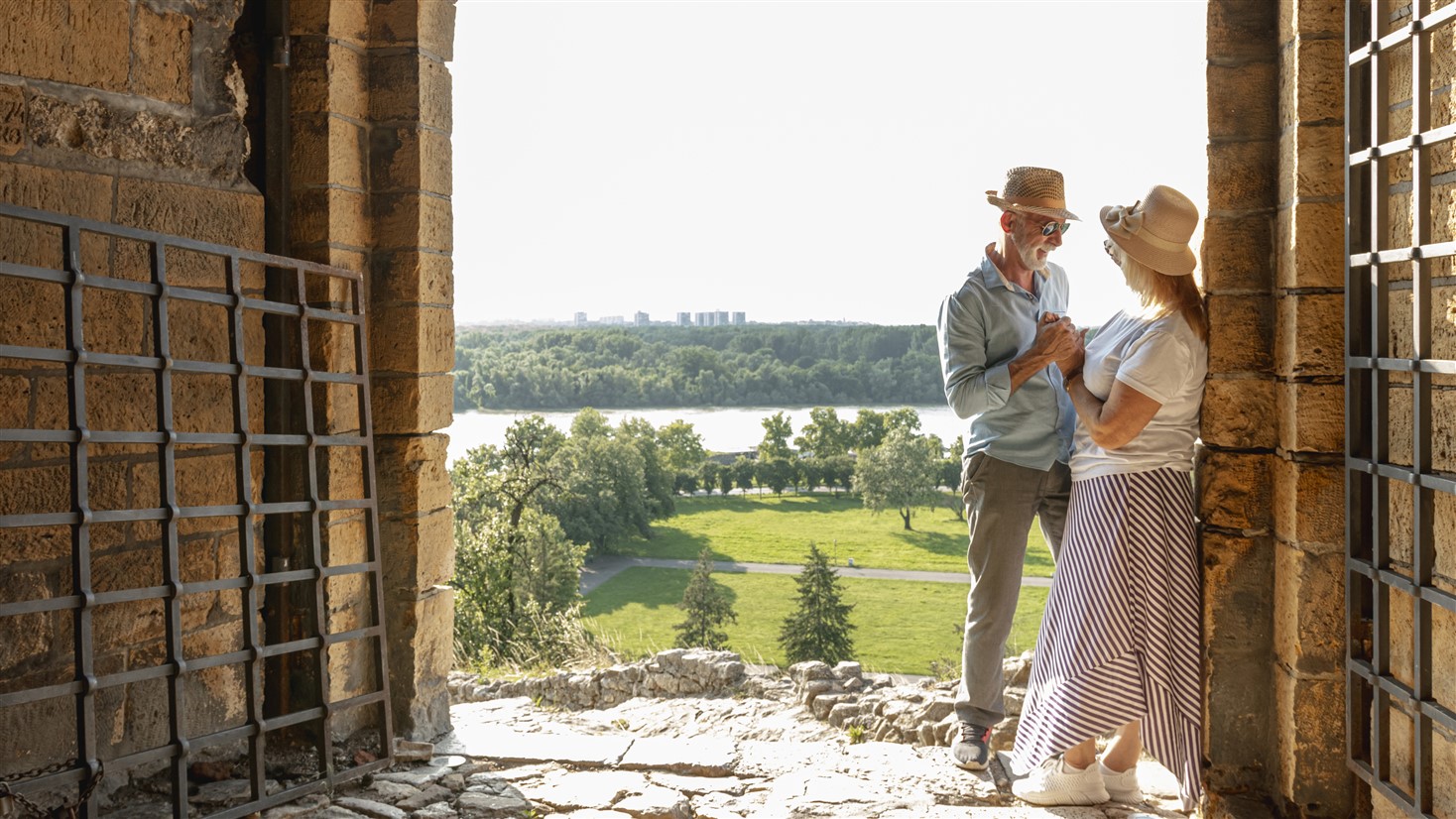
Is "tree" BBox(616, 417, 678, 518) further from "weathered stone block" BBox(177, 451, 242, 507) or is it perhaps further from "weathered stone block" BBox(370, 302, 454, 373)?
"weathered stone block" BBox(177, 451, 242, 507)

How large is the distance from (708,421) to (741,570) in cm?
475

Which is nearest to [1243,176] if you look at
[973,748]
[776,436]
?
[973,748]

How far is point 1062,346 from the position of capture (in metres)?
3.57

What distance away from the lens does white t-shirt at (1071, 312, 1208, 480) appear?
3.31m

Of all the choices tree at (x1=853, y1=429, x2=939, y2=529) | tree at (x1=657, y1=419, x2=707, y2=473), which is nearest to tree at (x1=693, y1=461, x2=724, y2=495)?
tree at (x1=657, y1=419, x2=707, y2=473)

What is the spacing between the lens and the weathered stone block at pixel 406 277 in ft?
14.0

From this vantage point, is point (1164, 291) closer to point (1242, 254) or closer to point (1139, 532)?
point (1242, 254)

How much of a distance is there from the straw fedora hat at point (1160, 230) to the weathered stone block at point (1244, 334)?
250mm

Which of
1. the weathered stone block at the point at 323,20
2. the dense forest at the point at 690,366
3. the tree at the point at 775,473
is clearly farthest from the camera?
the tree at the point at 775,473

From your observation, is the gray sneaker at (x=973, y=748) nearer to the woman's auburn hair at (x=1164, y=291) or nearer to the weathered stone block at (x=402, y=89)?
the woman's auburn hair at (x=1164, y=291)

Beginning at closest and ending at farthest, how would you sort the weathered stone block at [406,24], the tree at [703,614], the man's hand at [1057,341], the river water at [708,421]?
1. the man's hand at [1057,341]
2. the weathered stone block at [406,24]
3. the tree at [703,614]
4. the river water at [708,421]

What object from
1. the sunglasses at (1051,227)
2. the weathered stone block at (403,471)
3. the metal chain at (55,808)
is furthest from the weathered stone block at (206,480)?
the sunglasses at (1051,227)

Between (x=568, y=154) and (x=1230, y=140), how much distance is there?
2087 inches

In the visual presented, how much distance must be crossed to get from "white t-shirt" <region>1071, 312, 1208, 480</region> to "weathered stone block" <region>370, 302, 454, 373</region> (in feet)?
8.02
